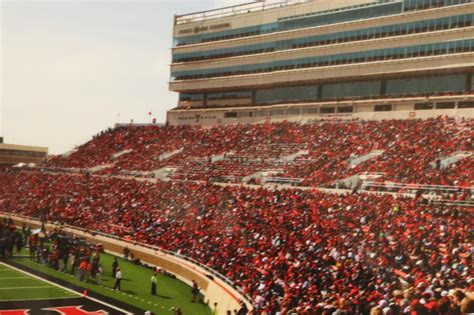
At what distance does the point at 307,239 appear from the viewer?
2131 cm

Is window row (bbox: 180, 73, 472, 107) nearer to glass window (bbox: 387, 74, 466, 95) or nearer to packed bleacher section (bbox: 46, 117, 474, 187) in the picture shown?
glass window (bbox: 387, 74, 466, 95)

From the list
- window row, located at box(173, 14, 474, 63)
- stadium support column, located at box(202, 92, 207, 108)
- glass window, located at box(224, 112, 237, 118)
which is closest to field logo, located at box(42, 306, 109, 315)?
window row, located at box(173, 14, 474, 63)

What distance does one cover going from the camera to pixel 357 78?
45.1 metres

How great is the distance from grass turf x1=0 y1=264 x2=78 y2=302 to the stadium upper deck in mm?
27428

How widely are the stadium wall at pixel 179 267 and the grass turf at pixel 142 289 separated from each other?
0.48 m

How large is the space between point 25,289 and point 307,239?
403 inches

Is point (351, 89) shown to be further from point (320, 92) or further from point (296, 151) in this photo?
point (296, 151)

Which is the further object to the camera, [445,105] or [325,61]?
[325,61]

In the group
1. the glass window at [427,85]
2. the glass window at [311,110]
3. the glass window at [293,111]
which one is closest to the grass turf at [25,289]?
the glass window at [427,85]

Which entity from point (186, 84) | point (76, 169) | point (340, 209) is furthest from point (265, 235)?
point (186, 84)

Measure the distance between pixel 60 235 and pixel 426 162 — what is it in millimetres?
17436

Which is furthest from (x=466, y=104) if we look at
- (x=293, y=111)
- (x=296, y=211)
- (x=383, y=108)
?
(x=296, y=211)

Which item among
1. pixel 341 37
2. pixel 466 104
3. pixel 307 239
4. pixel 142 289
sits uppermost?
pixel 341 37

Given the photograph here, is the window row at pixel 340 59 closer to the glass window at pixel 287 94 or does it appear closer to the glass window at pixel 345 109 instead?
the glass window at pixel 287 94
